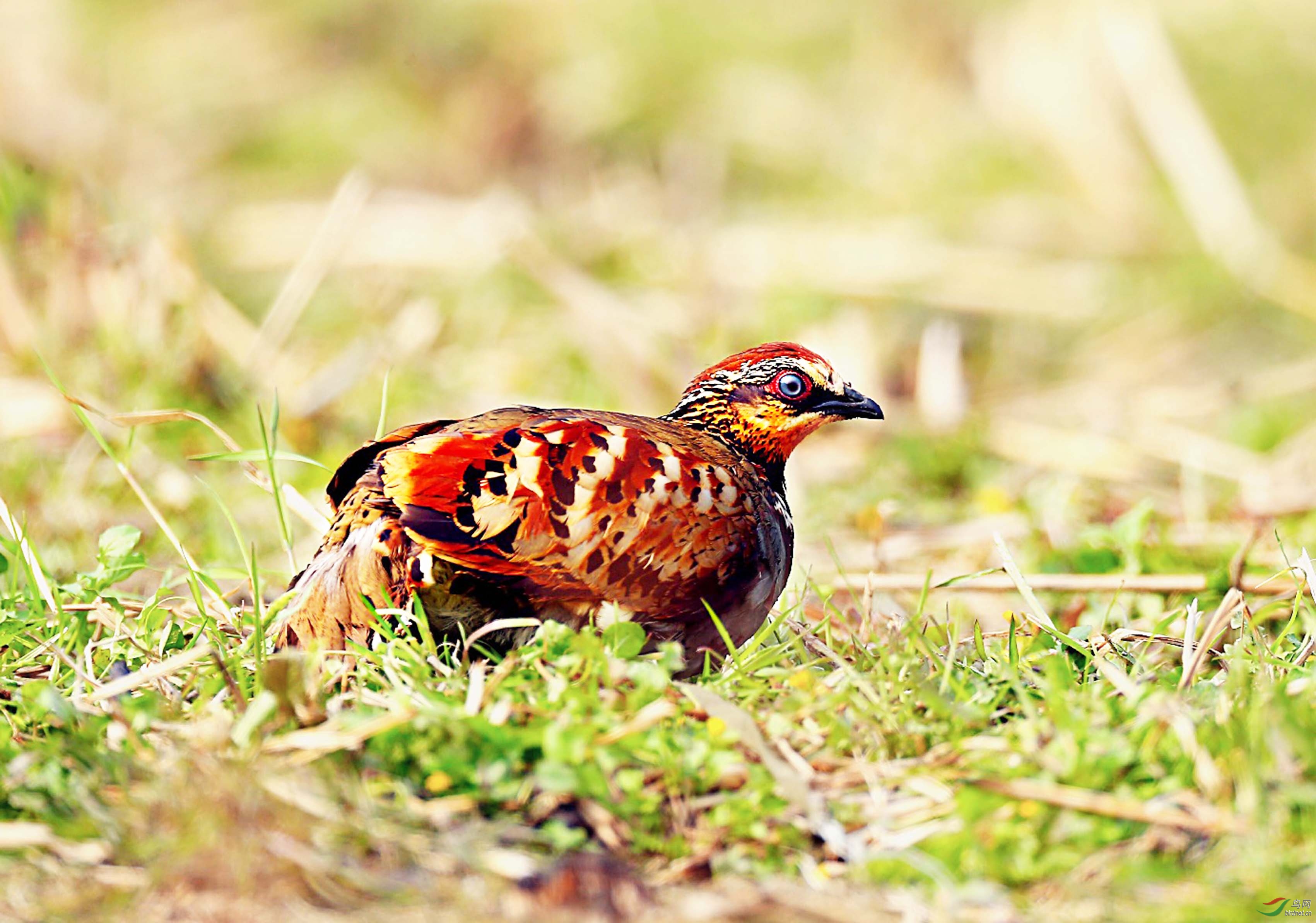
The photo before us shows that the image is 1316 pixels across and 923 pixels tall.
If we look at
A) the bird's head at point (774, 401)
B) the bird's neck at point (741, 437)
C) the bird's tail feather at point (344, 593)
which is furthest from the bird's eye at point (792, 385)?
the bird's tail feather at point (344, 593)

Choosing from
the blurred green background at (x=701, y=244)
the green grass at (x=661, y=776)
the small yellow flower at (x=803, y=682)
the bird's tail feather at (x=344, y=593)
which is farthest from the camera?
the blurred green background at (x=701, y=244)

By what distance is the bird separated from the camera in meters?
2.97

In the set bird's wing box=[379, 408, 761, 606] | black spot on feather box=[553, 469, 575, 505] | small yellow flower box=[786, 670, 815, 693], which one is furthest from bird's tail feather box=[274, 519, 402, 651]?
small yellow flower box=[786, 670, 815, 693]

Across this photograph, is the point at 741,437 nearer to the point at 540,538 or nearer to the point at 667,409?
the point at 540,538

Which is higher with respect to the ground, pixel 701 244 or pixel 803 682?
pixel 701 244

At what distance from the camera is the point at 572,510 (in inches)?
118

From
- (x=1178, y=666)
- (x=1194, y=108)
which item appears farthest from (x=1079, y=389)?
(x=1178, y=666)

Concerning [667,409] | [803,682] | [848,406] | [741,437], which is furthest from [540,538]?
[667,409]

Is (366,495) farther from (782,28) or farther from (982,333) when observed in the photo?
(782,28)

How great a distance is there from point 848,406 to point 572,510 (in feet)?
3.53

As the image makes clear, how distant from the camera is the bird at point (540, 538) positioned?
9.73ft

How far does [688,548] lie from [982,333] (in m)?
5.50

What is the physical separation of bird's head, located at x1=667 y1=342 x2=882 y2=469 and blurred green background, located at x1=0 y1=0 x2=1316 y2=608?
0.86 meters

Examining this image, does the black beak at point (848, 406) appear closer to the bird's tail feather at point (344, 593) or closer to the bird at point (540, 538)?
the bird at point (540, 538)
